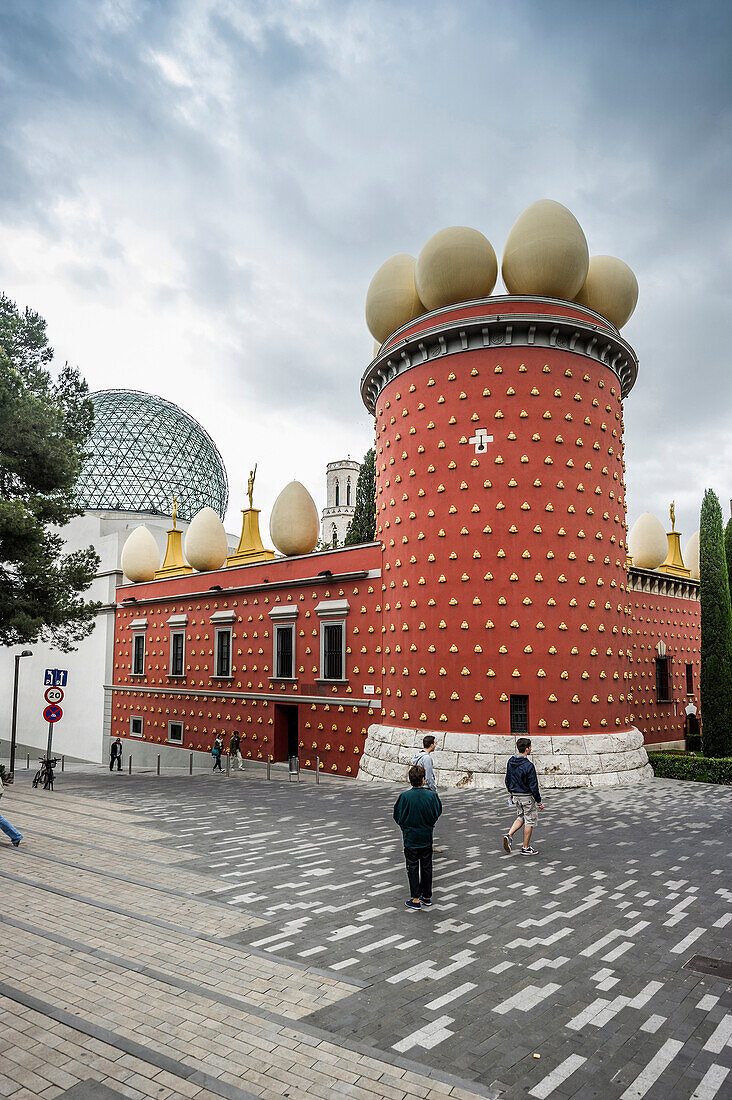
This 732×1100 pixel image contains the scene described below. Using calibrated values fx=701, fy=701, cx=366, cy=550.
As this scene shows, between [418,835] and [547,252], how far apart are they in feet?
52.0

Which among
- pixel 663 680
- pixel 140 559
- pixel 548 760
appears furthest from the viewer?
pixel 140 559

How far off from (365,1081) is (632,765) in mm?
15441

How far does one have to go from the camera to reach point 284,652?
81.9 ft

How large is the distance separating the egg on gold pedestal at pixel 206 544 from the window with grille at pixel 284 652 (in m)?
6.36

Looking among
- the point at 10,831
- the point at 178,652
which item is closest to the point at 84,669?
the point at 178,652

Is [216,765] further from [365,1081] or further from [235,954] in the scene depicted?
[365,1081]

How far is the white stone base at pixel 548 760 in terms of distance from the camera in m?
17.1

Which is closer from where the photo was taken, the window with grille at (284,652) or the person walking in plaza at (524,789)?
the person walking in plaza at (524,789)

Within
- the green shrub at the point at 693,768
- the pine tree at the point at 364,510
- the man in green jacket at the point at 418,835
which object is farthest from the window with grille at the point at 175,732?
the man in green jacket at the point at 418,835

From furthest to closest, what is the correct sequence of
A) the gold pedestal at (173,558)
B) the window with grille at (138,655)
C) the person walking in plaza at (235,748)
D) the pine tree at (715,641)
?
1. the window with grille at (138,655)
2. the gold pedestal at (173,558)
3. the person walking in plaza at (235,748)
4. the pine tree at (715,641)

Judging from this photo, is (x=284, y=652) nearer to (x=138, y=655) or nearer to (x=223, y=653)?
(x=223, y=653)

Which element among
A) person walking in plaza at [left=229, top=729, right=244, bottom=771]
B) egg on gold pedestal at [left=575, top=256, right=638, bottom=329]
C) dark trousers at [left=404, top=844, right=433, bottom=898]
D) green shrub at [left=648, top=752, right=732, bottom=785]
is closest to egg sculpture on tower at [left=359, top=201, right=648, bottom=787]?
green shrub at [left=648, top=752, right=732, bottom=785]

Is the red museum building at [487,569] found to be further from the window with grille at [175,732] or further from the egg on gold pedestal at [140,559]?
the egg on gold pedestal at [140,559]

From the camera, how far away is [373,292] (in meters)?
22.0
